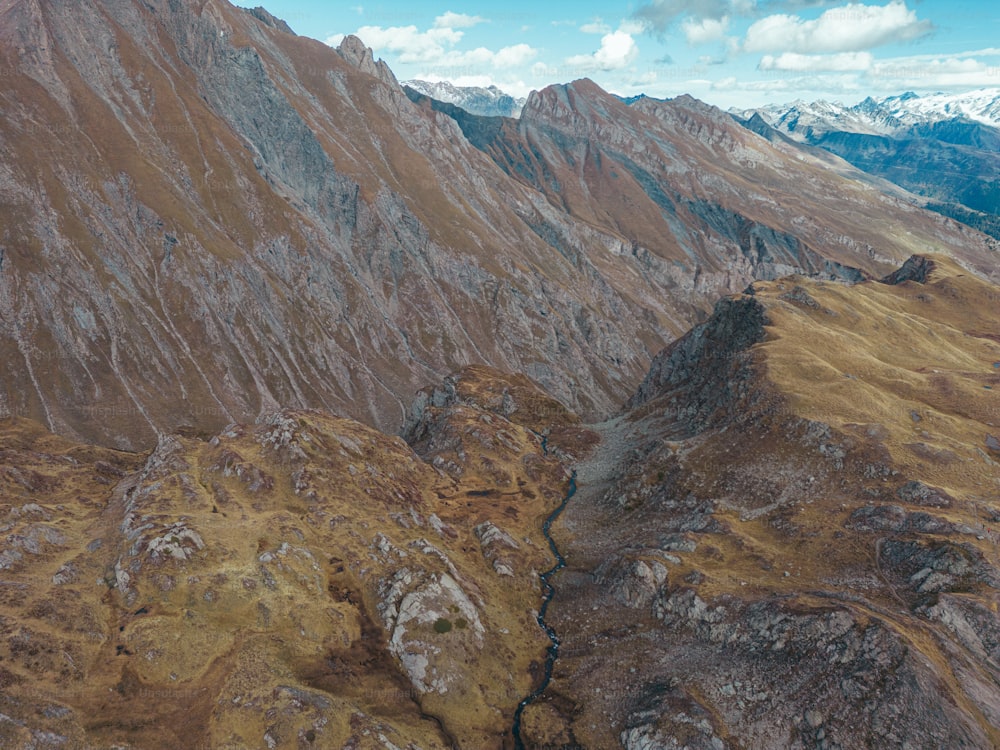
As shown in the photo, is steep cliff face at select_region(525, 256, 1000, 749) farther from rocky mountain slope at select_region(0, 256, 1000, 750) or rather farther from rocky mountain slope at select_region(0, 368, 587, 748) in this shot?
rocky mountain slope at select_region(0, 368, 587, 748)

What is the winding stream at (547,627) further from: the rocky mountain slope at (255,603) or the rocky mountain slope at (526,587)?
the rocky mountain slope at (255,603)

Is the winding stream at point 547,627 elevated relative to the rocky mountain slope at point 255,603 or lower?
lower

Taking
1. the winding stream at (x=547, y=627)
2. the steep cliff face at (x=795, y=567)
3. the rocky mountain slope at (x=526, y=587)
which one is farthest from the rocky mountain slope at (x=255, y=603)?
the steep cliff face at (x=795, y=567)

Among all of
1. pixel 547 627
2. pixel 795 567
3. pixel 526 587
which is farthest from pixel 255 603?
pixel 795 567

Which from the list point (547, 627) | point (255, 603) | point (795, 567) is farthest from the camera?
point (547, 627)

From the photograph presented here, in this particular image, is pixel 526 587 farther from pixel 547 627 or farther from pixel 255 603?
pixel 255 603

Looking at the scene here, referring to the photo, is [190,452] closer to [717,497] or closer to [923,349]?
[717,497]
